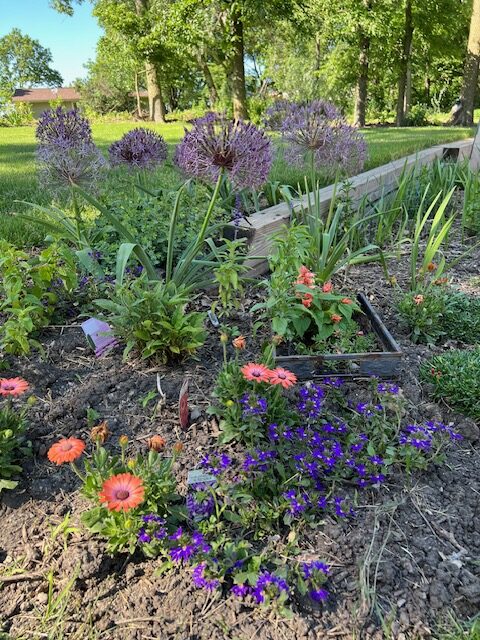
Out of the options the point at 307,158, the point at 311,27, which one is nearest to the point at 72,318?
the point at 307,158

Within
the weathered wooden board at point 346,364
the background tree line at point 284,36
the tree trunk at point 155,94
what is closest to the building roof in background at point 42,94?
Answer: the background tree line at point 284,36

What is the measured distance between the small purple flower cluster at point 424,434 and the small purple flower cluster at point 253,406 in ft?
1.76

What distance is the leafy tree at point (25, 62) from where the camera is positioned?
62875 mm

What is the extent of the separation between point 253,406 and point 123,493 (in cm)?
Answer: 58

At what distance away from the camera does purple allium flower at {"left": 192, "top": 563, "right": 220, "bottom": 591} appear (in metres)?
1.33

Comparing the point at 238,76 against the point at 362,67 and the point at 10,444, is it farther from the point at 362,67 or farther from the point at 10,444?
the point at 10,444

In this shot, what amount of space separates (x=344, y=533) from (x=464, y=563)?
37 cm

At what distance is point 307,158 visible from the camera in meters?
3.05

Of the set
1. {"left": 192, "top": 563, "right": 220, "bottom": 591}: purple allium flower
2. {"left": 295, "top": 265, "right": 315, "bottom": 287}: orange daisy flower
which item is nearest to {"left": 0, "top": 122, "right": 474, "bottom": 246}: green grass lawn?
{"left": 295, "top": 265, "right": 315, "bottom": 287}: orange daisy flower

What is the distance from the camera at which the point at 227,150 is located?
207 cm

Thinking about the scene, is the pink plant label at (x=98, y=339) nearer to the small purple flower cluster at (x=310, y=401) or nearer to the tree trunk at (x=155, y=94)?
the small purple flower cluster at (x=310, y=401)

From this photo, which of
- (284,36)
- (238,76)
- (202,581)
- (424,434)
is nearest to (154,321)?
(202,581)

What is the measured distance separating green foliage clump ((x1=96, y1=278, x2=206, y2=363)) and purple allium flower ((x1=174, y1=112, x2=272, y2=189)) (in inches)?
21.5

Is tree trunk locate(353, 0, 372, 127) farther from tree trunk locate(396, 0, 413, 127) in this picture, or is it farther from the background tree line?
tree trunk locate(396, 0, 413, 127)
